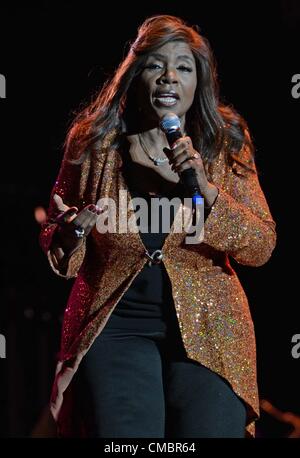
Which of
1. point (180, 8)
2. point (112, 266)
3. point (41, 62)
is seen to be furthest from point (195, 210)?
point (41, 62)

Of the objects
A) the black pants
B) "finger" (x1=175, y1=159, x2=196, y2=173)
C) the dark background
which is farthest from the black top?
the dark background

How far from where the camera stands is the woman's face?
229 centimetres

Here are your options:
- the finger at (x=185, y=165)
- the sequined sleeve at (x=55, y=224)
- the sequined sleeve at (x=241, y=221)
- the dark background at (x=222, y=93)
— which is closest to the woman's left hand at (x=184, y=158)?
the finger at (x=185, y=165)

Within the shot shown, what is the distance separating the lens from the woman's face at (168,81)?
2.29 metres

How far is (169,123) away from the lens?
7.16 feet

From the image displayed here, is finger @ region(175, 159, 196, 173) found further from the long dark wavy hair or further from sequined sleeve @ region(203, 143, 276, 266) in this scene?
the long dark wavy hair

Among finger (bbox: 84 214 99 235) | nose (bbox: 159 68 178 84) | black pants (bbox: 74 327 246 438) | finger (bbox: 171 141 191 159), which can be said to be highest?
nose (bbox: 159 68 178 84)

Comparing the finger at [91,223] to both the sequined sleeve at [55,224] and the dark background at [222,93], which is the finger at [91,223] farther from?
the dark background at [222,93]

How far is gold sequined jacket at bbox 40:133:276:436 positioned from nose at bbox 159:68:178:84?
252mm

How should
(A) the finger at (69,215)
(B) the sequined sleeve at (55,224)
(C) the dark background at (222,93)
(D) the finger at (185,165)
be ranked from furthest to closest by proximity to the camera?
(C) the dark background at (222,93), (B) the sequined sleeve at (55,224), (A) the finger at (69,215), (D) the finger at (185,165)

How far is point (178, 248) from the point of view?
223 centimetres

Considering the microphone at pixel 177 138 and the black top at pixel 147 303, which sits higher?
the microphone at pixel 177 138

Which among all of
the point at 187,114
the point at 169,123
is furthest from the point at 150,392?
the point at 187,114
